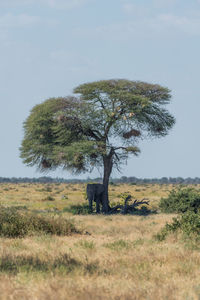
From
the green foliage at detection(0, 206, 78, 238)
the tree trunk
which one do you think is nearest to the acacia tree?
the tree trunk

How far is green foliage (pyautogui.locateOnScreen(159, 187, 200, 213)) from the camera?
94.2 feet

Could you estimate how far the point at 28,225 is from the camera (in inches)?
609

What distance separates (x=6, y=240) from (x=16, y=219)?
2.05 m

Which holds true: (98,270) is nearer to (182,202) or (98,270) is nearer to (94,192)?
(94,192)

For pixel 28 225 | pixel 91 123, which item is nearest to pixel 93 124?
pixel 91 123

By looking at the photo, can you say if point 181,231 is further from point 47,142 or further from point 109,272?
point 47,142

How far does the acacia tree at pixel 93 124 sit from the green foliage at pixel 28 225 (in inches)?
494

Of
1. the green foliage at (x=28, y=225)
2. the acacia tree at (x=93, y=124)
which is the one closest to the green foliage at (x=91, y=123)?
the acacia tree at (x=93, y=124)

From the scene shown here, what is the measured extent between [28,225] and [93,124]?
15094 mm

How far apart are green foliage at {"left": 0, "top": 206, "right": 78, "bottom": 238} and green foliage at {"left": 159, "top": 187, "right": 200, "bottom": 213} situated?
1391 centimetres

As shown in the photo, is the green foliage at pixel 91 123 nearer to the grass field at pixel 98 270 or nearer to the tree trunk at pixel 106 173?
the tree trunk at pixel 106 173

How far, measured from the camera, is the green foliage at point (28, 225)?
14789 millimetres

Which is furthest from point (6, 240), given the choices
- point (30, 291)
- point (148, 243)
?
point (30, 291)

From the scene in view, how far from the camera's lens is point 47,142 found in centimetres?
3219
